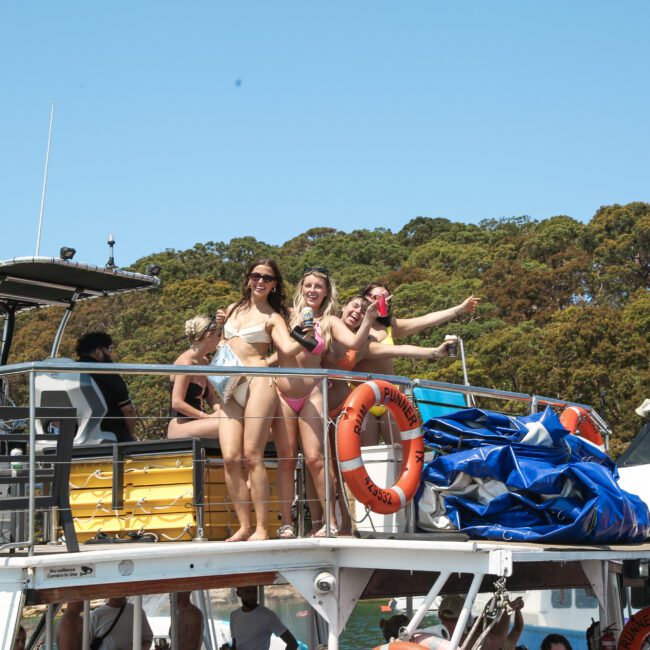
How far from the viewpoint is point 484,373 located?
3625cm

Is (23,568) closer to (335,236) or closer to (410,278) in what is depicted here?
(410,278)

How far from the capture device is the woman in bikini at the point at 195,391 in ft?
22.1

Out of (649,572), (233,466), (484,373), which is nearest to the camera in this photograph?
(233,466)

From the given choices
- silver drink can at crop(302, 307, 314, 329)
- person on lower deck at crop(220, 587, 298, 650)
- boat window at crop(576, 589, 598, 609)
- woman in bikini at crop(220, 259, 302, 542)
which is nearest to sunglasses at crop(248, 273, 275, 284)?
woman in bikini at crop(220, 259, 302, 542)

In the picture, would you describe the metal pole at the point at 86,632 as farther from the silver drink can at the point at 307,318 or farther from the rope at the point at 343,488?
the silver drink can at the point at 307,318

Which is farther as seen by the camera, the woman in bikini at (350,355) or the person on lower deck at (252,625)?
the person on lower deck at (252,625)

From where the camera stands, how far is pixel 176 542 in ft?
20.3

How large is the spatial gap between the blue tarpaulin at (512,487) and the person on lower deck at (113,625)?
3.53 metres


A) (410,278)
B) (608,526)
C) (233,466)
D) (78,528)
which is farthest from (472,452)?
(410,278)

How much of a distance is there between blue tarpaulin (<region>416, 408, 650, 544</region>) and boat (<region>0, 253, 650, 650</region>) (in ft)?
0.43

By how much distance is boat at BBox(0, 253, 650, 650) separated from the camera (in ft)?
17.2

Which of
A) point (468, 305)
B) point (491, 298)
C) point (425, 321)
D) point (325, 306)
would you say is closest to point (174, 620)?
point (325, 306)

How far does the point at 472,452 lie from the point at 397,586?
43.5 inches

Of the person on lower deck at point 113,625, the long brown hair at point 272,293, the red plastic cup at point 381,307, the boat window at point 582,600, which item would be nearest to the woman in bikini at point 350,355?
the red plastic cup at point 381,307
